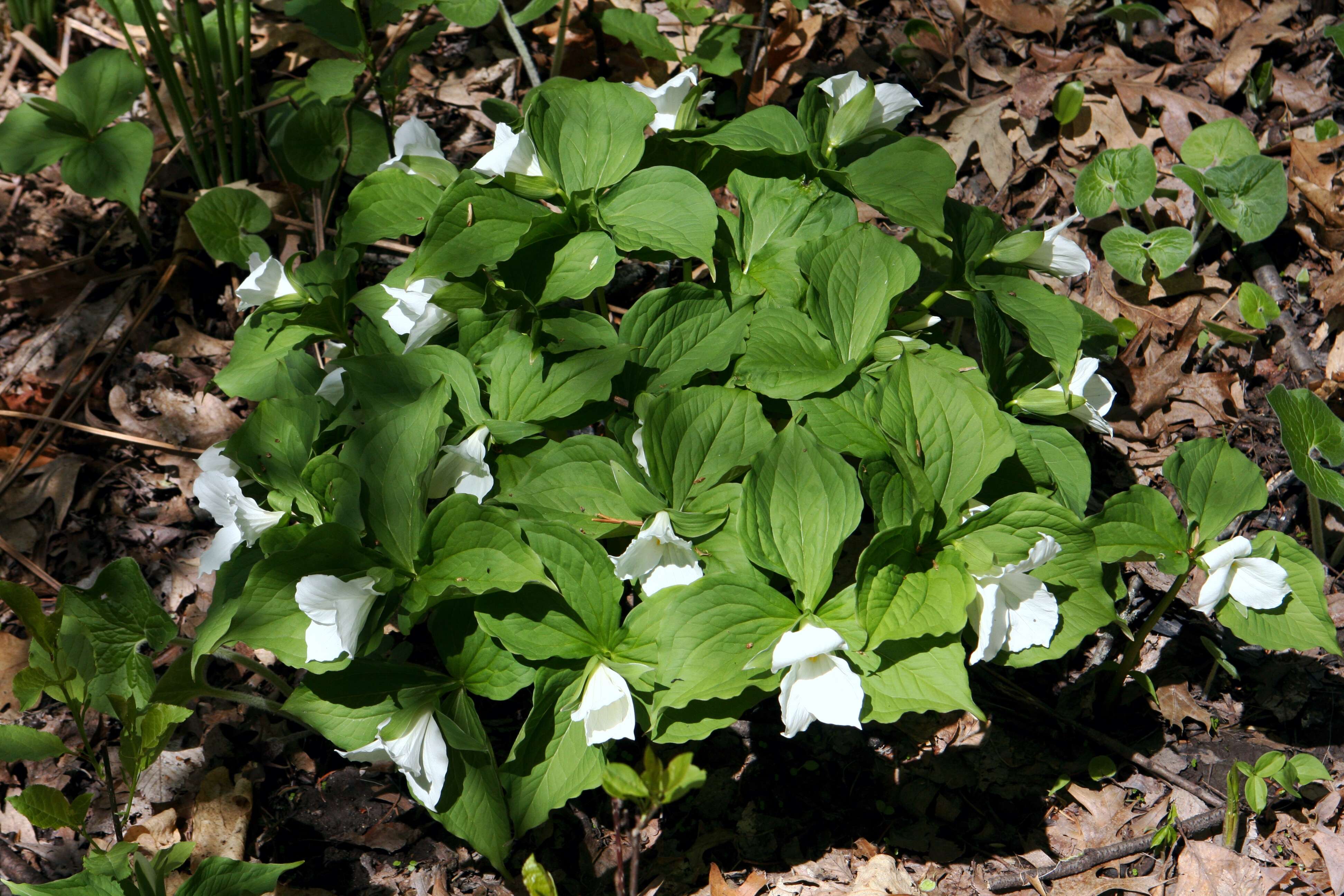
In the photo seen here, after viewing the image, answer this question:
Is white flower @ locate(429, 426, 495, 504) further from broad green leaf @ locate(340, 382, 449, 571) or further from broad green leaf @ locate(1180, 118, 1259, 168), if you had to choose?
broad green leaf @ locate(1180, 118, 1259, 168)

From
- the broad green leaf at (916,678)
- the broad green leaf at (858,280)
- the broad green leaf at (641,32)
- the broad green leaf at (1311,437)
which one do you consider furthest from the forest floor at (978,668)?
the broad green leaf at (858,280)

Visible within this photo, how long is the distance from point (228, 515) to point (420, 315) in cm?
57

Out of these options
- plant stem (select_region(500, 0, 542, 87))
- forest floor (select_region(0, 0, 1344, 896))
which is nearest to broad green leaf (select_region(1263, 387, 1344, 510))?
forest floor (select_region(0, 0, 1344, 896))

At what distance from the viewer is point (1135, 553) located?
1.77 metres

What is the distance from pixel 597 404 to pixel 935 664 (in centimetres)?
84

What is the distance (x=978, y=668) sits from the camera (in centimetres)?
223

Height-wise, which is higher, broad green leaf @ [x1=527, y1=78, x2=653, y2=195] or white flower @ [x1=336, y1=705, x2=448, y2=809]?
broad green leaf @ [x1=527, y1=78, x2=653, y2=195]

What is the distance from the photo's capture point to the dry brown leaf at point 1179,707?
2141 millimetres

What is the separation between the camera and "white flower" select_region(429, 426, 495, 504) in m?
1.73

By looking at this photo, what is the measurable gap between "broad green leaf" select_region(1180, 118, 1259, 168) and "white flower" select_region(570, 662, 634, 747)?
91.2 inches

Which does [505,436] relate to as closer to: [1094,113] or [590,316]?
[590,316]

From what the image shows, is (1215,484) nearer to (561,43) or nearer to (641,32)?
(641,32)

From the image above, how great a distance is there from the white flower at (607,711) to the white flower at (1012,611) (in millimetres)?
610

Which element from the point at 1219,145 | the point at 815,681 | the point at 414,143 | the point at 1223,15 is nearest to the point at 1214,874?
the point at 815,681
